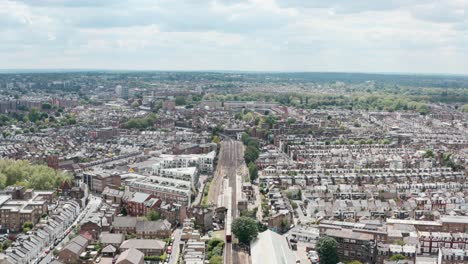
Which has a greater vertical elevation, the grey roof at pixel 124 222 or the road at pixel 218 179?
the grey roof at pixel 124 222

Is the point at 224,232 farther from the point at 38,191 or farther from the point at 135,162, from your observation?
the point at 135,162

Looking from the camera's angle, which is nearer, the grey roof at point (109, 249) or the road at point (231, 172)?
the grey roof at point (109, 249)

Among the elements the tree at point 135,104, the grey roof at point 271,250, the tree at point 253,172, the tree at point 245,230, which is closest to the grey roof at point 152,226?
the tree at point 245,230

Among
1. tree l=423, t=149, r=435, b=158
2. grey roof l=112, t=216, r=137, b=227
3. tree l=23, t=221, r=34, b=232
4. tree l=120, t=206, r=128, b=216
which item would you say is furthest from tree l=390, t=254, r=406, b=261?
tree l=423, t=149, r=435, b=158

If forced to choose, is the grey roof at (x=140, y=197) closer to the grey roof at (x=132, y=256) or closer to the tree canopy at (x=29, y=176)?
the tree canopy at (x=29, y=176)

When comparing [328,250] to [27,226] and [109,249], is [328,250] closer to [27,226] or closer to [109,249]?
[109,249]

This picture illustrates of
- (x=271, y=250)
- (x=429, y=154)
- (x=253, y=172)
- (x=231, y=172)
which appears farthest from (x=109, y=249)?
(x=429, y=154)

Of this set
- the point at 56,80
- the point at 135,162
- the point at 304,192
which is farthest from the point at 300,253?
the point at 56,80

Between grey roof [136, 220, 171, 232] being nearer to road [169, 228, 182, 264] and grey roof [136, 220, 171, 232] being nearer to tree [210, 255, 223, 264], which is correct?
road [169, 228, 182, 264]
